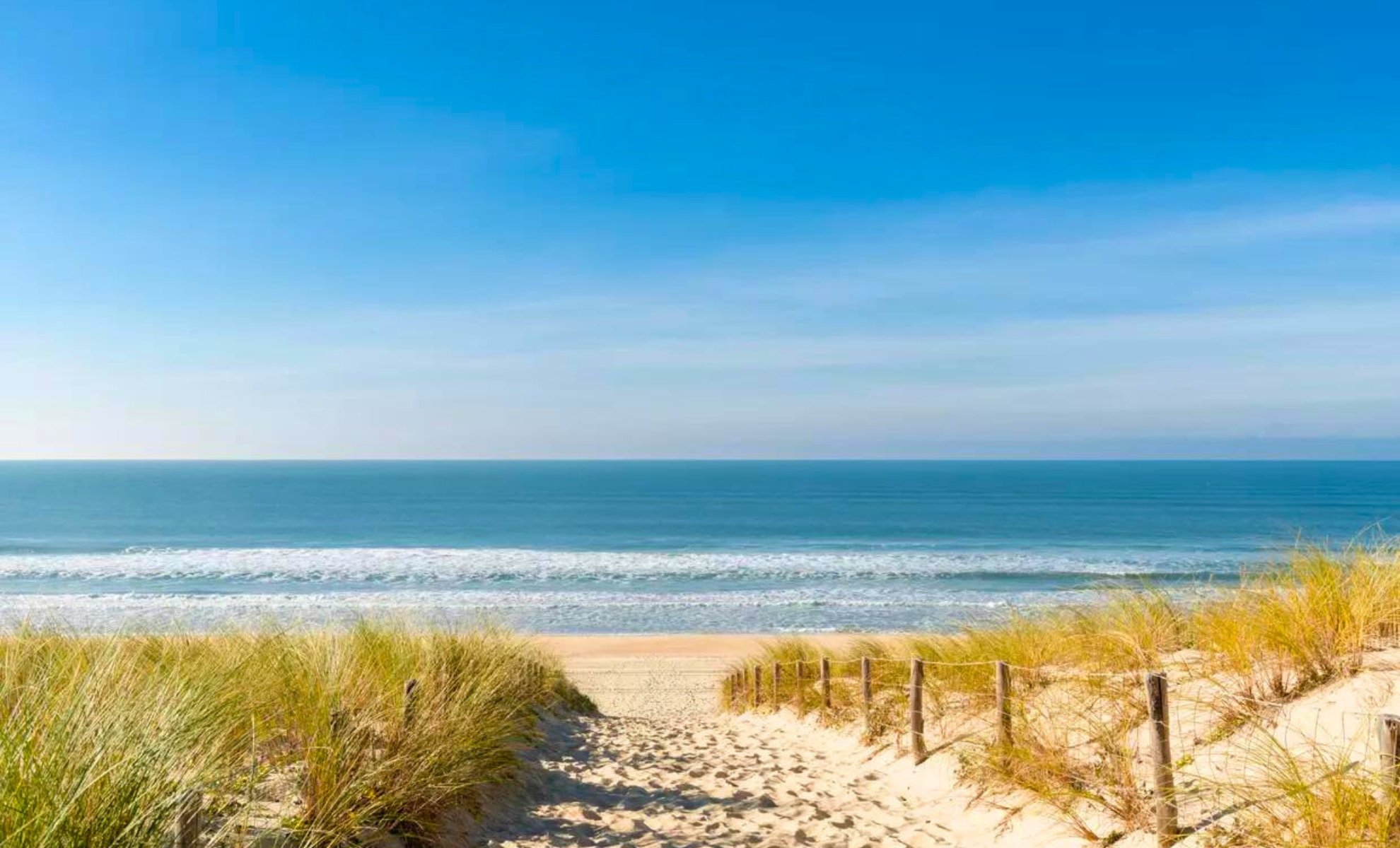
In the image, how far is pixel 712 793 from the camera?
7285 mm

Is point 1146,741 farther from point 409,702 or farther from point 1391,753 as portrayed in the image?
point 409,702

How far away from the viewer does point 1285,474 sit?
137m

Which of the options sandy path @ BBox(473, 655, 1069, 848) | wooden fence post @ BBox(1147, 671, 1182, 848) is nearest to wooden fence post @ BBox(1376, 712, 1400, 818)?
wooden fence post @ BBox(1147, 671, 1182, 848)

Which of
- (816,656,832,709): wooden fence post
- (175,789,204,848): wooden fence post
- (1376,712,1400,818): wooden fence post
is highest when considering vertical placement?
(175,789,204,848): wooden fence post

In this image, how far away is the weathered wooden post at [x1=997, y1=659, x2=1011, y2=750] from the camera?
263 inches

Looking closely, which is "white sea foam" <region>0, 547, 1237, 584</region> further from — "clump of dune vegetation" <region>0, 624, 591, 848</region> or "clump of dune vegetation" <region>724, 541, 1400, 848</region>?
"clump of dune vegetation" <region>0, 624, 591, 848</region>

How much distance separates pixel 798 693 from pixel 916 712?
15.0ft

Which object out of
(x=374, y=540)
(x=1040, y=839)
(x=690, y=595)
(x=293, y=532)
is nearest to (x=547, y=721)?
(x=1040, y=839)

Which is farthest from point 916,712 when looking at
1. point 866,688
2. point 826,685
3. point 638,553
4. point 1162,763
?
point 638,553

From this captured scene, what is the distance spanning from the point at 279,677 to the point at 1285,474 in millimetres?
166387

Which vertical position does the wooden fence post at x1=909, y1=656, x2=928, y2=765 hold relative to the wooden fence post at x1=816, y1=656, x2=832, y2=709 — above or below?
above

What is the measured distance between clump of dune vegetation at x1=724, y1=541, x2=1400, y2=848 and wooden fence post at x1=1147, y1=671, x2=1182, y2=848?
9cm

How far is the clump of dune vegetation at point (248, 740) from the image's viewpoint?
287 centimetres

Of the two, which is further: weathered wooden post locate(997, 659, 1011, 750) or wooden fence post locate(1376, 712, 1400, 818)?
weathered wooden post locate(997, 659, 1011, 750)
